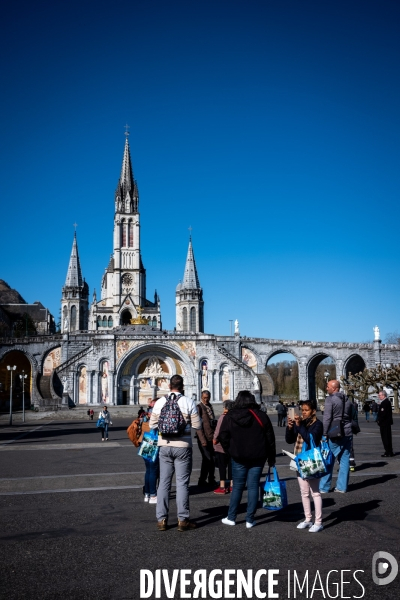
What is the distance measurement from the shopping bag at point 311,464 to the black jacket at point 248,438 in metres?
0.34

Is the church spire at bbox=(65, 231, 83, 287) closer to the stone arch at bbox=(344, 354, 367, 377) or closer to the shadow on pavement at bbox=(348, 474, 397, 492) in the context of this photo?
the stone arch at bbox=(344, 354, 367, 377)

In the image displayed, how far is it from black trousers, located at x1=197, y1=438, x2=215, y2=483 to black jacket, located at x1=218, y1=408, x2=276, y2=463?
9.97 ft

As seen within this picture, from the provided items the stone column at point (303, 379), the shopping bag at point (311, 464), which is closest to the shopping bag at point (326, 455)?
the shopping bag at point (311, 464)

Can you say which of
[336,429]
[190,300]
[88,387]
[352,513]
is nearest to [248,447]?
[352,513]

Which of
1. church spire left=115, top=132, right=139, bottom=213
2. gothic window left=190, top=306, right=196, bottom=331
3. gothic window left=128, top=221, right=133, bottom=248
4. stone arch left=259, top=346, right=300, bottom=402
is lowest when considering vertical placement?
stone arch left=259, top=346, right=300, bottom=402

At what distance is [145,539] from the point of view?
6305mm

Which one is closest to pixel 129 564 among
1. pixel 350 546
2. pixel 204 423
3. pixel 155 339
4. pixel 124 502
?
pixel 350 546

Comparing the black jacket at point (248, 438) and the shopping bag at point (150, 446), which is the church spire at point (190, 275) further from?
the black jacket at point (248, 438)

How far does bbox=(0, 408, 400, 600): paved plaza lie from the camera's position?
4.98 metres

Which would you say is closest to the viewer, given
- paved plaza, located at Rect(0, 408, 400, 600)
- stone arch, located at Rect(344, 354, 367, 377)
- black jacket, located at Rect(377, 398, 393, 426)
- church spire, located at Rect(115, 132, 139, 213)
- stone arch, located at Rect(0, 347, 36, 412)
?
paved plaza, located at Rect(0, 408, 400, 600)

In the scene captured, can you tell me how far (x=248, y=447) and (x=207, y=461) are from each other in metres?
3.68

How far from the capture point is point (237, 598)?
4.61m

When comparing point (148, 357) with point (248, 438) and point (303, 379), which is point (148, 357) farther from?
point (248, 438)

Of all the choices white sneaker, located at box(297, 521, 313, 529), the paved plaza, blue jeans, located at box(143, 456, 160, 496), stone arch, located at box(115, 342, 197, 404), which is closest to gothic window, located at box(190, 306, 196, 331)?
stone arch, located at box(115, 342, 197, 404)
